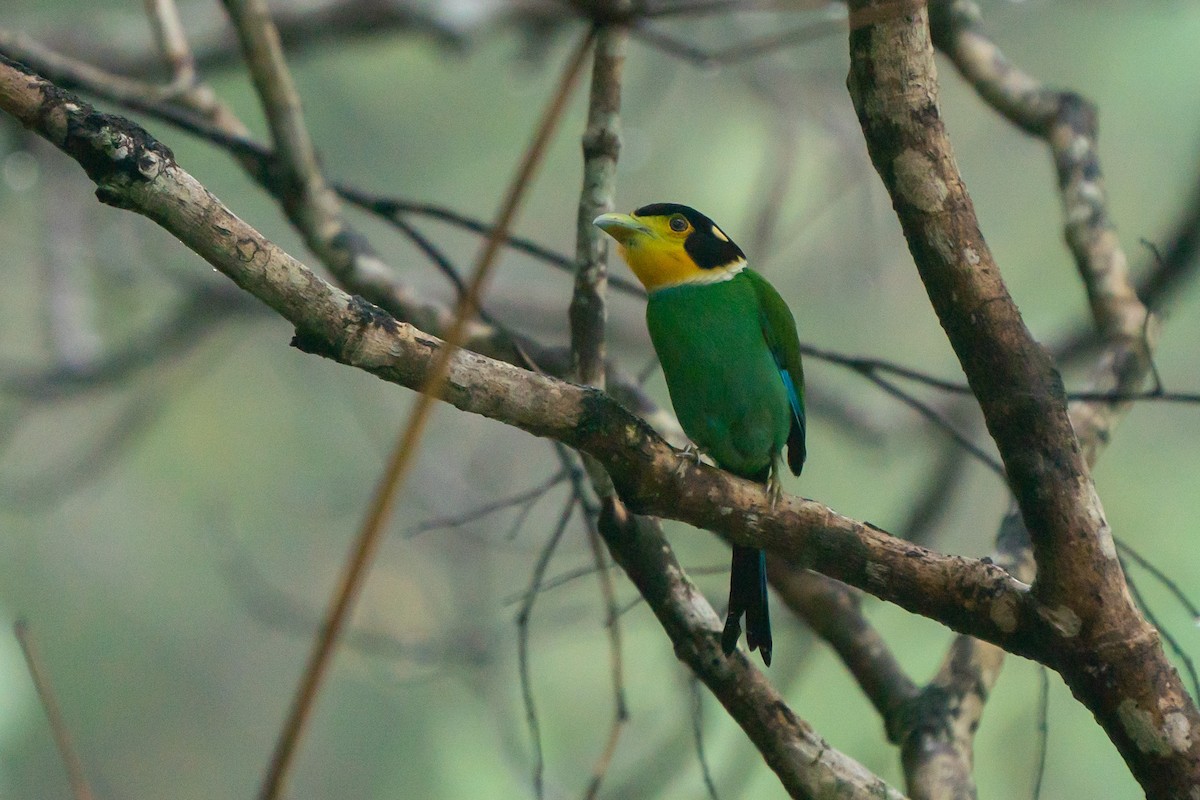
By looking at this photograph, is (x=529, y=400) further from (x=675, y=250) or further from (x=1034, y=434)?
(x=675, y=250)

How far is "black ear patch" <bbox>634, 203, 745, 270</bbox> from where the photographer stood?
109 inches

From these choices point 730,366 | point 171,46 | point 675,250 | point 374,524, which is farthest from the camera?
point 171,46

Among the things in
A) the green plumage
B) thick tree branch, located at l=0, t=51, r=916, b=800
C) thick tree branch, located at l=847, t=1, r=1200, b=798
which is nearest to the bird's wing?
the green plumage

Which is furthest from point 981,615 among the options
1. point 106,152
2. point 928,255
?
point 106,152

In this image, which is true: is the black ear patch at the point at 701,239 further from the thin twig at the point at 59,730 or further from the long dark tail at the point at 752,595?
the thin twig at the point at 59,730

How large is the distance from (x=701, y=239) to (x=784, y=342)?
1.07ft

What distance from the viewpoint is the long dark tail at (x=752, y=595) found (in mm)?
2336

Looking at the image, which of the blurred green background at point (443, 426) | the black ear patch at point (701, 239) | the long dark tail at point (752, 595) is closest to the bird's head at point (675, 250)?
the black ear patch at point (701, 239)

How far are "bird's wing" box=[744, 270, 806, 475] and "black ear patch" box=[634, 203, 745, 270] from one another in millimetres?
80

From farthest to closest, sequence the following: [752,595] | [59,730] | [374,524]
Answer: [752,595] < [59,730] < [374,524]

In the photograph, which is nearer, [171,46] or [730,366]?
[730,366]

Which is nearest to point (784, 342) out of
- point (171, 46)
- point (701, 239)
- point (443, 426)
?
point (701, 239)

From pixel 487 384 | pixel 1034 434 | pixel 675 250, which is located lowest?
pixel 487 384

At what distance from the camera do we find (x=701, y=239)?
2775 mm
